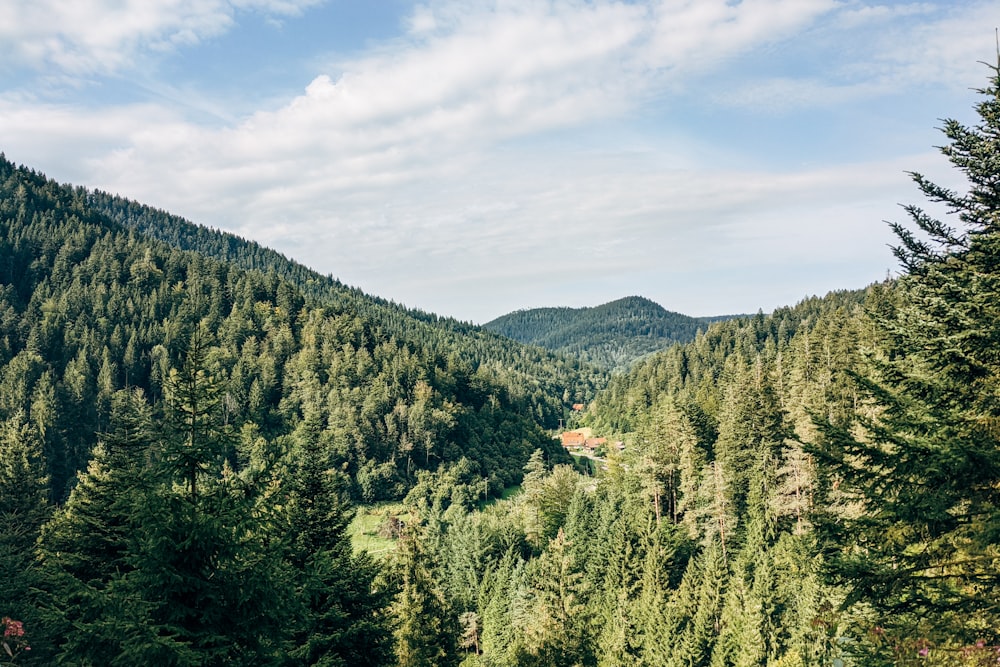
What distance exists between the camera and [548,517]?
6519 centimetres

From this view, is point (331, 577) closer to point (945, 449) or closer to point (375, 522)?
point (945, 449)

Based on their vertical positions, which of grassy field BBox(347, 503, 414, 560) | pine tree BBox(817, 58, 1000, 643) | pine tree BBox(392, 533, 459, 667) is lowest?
grassy field BBox(347, 503, 414, 560)

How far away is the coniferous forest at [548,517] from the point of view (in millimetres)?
9336

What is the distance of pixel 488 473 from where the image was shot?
348 ft

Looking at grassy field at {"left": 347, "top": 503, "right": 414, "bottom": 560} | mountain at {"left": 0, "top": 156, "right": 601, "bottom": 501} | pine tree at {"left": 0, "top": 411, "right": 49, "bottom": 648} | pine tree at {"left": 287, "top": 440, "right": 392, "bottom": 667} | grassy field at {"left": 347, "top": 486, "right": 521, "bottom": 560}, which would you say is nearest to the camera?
pine tree at {"left": 287, "top": 440, "right": 392, "bottom": 667}

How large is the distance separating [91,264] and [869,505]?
178m

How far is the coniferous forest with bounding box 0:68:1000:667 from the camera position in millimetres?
9336

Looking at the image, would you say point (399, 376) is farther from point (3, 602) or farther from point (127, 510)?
point (127, 510)

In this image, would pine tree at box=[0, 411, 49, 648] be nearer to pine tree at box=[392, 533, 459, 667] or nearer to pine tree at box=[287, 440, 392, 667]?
pine tree at box=[287, 440, 392, 667]

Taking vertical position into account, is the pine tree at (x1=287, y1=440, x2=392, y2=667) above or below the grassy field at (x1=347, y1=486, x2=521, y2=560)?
above

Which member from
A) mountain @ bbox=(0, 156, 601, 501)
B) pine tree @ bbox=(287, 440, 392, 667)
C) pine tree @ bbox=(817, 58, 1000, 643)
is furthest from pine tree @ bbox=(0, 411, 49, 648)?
mountain @ bbox=(0, 156, 601, 501)

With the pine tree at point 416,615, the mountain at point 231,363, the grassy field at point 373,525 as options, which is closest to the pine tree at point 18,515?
the pine tree at point 416,615

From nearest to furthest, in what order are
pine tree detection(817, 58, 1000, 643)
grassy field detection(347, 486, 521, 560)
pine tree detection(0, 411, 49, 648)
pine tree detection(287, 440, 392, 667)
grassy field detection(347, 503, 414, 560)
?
pine tree detection(817, 58, 1000, 643) < pine tree detection(287, 440, 392, 667) < pine tree detection(0, 411, 49, 648) < grassy field detection(347, 503, 414, 560) < grassy field detection(347, 486, 521, 560)

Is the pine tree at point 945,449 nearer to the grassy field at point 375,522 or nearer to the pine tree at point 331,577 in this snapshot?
the pine tree at point 331,577
